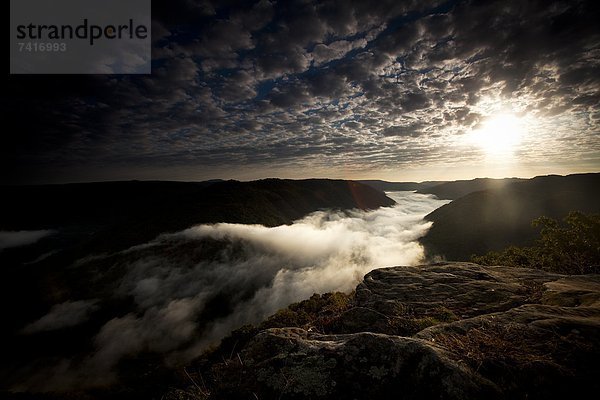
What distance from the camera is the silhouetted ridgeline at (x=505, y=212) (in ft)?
372

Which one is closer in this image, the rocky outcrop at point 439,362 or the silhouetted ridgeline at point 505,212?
the rocky outcrop at point 439,362

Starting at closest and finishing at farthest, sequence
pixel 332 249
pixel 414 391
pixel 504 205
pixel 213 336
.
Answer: pixel 414 391 < pixel 213 336 < pixel 504 205 < pixel 332 249

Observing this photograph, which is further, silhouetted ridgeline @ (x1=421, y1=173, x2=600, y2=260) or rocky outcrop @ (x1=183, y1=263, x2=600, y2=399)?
silhouetted ridgeline @ (x1=421, y1=173, x2=600, y2=260)

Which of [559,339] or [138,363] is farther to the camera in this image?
[138,363]

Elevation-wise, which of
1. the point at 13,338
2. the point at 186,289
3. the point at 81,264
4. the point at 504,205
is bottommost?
the point at 13,338

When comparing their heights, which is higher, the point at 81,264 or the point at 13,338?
the point at 81,264

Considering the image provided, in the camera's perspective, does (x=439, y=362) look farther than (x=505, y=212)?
No

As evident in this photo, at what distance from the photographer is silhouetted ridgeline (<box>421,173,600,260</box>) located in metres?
113

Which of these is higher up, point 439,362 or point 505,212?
point 439,362

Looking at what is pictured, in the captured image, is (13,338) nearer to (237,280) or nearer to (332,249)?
(237,280)

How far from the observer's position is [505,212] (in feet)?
432

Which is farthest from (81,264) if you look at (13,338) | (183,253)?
(183,253)

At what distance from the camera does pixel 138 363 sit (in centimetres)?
7625

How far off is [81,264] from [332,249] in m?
137
